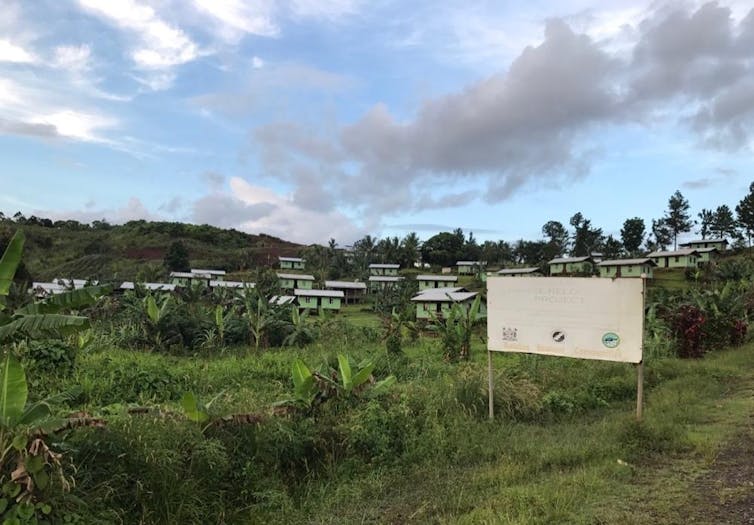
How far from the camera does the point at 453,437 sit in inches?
260

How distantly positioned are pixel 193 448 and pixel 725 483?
477 cm

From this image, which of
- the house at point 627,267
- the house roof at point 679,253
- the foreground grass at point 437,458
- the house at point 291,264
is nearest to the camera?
the foreground grass at point 437,458

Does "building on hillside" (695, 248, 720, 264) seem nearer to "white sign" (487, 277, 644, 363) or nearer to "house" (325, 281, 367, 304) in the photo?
"house" (325, 281, 367, 304)

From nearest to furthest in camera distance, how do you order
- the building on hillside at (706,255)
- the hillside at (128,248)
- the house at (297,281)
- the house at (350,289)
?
the house at (350,289) < the house at (297,281) < the building on hillside at (706,255) < the hillside at (128,248)

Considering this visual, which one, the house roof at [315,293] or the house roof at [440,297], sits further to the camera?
the house roof at [315,293]

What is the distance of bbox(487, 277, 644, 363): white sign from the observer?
6941 millimetres

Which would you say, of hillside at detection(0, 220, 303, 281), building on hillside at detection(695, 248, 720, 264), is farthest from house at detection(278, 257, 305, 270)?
building on hillside at detection(695, 248, 720, 264)

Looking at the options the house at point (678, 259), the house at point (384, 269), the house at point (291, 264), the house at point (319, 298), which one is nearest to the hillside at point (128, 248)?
the house at point (291, 264)

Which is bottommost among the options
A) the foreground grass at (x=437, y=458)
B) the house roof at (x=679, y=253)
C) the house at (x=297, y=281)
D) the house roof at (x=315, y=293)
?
the foreground grass at (x=437, y=458)

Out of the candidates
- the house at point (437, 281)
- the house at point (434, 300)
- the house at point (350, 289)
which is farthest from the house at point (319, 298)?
the house at point (437, 281)

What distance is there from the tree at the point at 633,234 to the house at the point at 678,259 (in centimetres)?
1220

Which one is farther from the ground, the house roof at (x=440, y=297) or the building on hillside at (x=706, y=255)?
the building on hillside at (x=706, y=255)

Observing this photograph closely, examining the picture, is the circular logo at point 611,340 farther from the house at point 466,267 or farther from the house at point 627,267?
the house at point 466,267

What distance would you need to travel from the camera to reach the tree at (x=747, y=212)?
65.8 metres
